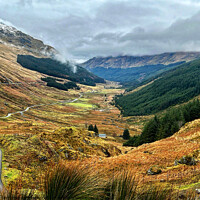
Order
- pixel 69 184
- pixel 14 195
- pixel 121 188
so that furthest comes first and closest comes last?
pixel 69 184
pixel 121 188
pixel 14 195

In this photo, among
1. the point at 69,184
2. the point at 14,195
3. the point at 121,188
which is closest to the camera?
the point at 14,195

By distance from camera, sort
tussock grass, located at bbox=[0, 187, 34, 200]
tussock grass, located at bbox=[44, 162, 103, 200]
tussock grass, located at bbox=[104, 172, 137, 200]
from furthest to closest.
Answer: tussock grass, located at bbox=[44, 162, 103, 200] → tussock grass, located at bbox=[104, 172, 137, 200] → tussock grass, located at bbox=[0, 187, 34, 200]

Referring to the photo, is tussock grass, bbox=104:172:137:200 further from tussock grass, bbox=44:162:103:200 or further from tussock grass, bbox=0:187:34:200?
tussock grass, bbox=0:187:34:200

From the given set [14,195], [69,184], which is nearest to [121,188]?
[69,184]

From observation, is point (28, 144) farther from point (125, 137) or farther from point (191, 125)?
point (125, 137)

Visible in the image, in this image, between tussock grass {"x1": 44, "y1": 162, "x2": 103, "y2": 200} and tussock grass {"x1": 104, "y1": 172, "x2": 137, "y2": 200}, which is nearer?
tussock grass {"x1": 104, "y1": 172, "x2": 137, "y2": 200}

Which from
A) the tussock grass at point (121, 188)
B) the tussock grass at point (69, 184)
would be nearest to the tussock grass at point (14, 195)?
the tussock grass at point (69, 184)

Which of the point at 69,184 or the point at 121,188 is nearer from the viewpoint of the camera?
the point at 121,188

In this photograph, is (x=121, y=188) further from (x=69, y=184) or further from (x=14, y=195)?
(x=14, y=195)

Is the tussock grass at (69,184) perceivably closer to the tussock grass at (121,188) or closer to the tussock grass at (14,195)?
the tussock grass at (121,188)

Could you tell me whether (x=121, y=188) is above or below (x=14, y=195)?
above

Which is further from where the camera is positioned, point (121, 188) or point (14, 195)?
point (121, 188)

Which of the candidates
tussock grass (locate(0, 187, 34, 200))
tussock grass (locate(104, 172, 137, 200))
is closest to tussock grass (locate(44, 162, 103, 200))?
tussock grass (locate(104, 172, 137, 200))

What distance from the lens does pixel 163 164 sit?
65.8 ft
